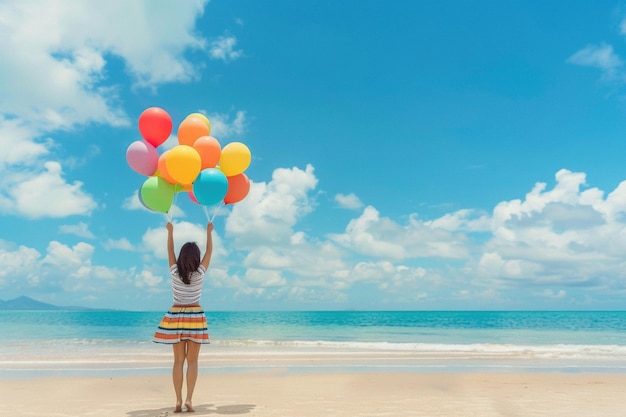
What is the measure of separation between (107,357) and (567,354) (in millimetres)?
14036

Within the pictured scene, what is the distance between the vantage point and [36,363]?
41.5 feet

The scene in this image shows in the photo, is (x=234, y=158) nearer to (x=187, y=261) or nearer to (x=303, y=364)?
(x=187, y=261)

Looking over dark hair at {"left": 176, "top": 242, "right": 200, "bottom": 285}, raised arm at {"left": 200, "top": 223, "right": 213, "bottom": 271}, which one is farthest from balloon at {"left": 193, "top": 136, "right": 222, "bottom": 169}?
dark hair at {"left": 176, "top": 242, "right": 200, "bottom": 285}

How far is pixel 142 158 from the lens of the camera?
21.4ft

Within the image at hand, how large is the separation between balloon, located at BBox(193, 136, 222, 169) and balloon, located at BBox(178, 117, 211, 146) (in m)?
0.27

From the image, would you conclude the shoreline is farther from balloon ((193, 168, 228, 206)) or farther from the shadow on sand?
balloon ((193, 168, 228, 206))

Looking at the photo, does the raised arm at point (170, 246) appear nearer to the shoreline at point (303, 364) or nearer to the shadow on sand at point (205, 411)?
the shadow on sand at point (205, 411)

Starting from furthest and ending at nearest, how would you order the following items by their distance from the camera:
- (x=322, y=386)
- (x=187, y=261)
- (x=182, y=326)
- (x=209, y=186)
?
1. (x=322, y=386)
2. (x=209, y=186)
3. (x=182, y=326)
4. (x=187, y=261)

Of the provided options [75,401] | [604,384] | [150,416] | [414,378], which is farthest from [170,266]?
[604,384]

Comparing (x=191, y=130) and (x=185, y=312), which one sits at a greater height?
(x=191, y=130)

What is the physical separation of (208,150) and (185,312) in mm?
2091

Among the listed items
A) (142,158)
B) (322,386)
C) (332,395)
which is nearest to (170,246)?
(142,158)

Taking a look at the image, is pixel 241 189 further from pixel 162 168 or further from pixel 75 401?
pixel 75 401

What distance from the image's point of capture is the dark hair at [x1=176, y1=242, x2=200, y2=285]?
5664 millimetres
